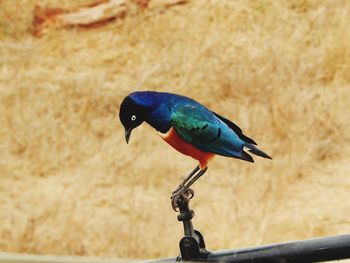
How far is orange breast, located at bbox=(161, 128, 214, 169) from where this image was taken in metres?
1.83

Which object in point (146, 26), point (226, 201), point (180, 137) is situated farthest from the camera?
point (146, 26)

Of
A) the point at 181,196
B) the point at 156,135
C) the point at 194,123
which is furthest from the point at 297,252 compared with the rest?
the point at 156,135

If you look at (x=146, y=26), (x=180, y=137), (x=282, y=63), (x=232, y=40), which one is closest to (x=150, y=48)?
(x=146, y=26)

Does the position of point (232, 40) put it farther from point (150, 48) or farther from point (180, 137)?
point (180, 137)

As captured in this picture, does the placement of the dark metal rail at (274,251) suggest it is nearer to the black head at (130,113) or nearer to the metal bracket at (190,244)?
the metal bracket at (190,244)

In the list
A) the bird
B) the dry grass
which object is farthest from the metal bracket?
the dry grass

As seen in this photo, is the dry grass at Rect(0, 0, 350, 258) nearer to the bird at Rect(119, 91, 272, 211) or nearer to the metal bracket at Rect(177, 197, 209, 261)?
the bird at Rect(119, 91, 272, 211)

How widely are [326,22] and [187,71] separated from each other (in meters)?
1.83

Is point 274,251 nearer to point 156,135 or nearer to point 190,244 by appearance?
point 190,244

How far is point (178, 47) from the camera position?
29.8 ft

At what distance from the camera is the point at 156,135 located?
29.3ft

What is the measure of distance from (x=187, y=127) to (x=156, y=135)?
7.10m

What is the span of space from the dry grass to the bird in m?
5.90

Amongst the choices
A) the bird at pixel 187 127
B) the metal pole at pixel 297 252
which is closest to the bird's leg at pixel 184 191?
the bird at pixel 187 127
